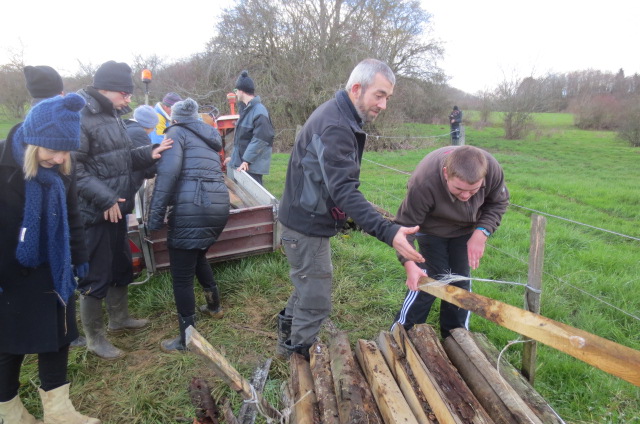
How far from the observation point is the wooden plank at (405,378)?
188 centimetres

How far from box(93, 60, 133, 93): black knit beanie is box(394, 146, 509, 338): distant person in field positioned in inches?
84.9

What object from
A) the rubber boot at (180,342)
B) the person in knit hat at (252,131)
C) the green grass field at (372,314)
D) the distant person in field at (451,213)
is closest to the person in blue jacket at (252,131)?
the person in knit hat at (252,131)

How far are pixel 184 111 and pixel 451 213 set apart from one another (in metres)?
2.08

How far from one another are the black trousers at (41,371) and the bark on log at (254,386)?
3.54 feet

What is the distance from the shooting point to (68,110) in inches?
76.3

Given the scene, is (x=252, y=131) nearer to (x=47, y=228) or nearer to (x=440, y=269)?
(x=440, y=269)

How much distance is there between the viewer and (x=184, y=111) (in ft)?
9.76

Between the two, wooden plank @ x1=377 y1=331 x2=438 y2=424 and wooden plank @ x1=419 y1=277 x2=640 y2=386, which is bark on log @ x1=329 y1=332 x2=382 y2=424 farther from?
wooden plank @ x1=419 y1=277 x2=640 y2=386

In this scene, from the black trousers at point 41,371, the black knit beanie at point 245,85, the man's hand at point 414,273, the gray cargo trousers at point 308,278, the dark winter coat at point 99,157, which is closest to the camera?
the black trousers at point 41,371

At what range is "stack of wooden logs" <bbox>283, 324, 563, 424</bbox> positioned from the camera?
6.20 feet

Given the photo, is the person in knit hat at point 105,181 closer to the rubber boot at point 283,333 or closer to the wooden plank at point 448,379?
the rubber boot at point 283,333

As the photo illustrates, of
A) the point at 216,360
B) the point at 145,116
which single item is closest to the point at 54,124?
the point at 216,360

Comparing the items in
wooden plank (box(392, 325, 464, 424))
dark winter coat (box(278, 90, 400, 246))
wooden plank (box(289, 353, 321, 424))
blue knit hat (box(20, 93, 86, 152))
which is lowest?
wooden plank (box(289, 353, 321, 424))

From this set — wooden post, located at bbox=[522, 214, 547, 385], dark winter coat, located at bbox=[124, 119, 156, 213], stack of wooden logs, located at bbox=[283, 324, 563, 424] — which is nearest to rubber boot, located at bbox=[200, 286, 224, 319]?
dark winter coat, located at bbox=[124, 119, 156, 213]
